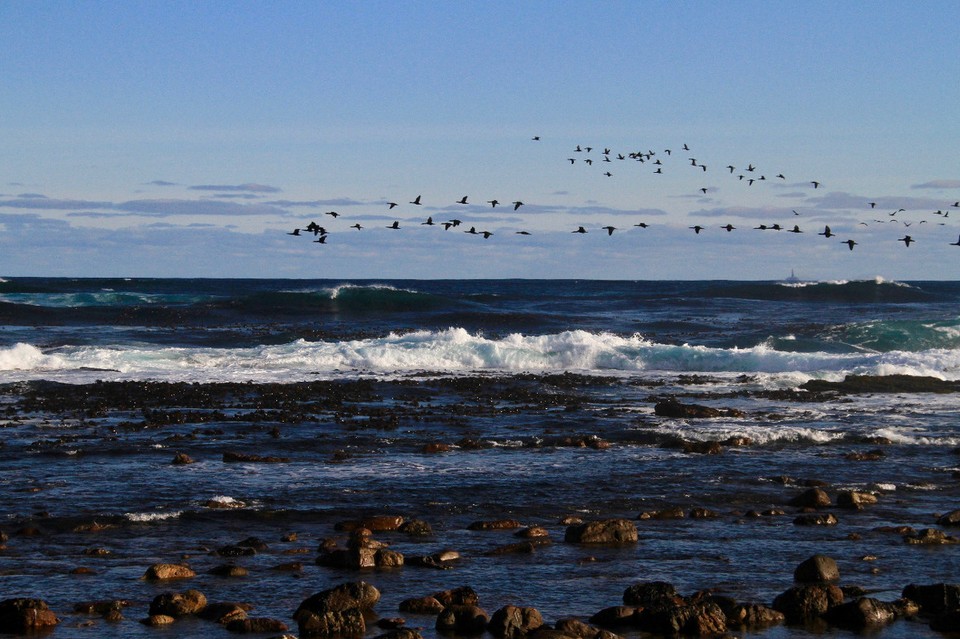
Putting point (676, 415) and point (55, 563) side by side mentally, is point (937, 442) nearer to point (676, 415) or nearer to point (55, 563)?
point (676, 415)

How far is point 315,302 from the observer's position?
261 ft

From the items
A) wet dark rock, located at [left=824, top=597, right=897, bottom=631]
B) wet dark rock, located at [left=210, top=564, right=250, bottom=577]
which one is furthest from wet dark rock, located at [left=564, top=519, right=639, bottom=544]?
wet dark rock, located at [left=210, top=564, right=250, bottom=577]

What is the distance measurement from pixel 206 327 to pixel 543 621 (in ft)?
169

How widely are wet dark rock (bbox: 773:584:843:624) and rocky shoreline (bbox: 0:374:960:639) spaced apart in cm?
2

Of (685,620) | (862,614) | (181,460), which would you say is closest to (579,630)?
(685,620)

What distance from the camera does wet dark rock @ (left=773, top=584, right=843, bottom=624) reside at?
39.5 ft

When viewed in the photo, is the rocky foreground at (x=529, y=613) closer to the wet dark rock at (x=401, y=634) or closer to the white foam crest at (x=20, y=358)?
the wet dark rock at (x=401, y=634)

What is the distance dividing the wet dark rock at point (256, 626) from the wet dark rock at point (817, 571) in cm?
608

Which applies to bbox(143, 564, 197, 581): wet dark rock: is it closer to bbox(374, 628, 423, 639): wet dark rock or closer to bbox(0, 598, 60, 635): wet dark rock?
bbox(0, 598, 60, 635): wet dark rock

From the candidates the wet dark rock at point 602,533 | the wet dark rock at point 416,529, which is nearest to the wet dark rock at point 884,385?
the wet dark rock at point 602,533

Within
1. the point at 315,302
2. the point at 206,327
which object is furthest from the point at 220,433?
the point at 315,302

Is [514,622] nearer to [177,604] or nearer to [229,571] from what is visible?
[177,604]

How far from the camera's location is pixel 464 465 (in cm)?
2128

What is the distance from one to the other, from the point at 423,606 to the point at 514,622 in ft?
4.15
